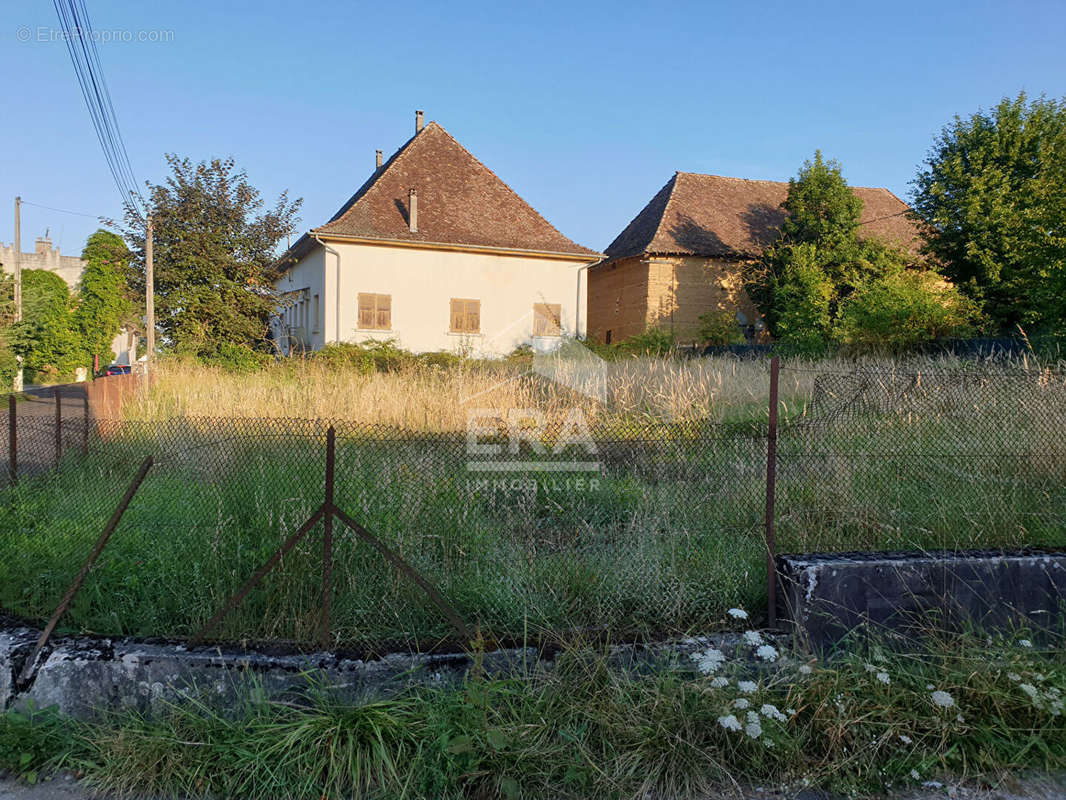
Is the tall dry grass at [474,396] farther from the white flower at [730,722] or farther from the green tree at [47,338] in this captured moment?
the green tree at [47,338]

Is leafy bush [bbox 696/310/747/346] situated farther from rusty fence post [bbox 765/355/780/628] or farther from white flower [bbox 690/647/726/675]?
white flower [bbox 690/647/726/675]

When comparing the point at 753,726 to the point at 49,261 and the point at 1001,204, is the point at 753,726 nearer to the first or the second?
the point at 1001,204

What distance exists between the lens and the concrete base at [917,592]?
11.4 feet

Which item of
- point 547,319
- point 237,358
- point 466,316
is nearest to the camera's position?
point 237,358

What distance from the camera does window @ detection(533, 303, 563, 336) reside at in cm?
2420

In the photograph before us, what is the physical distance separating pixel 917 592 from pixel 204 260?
57.7 feet

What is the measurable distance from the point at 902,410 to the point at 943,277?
19.2 metres

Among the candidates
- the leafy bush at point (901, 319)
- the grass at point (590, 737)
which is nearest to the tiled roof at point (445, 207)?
the leafy bush at point (901, 319)

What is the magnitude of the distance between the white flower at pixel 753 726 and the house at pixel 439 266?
18960 millimetres

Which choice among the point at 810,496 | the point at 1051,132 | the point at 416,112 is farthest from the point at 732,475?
the point at 416,112

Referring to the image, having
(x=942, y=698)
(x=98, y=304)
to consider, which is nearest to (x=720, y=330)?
(x=942, y=698)

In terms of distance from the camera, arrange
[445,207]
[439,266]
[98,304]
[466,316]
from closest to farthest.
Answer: [439,266] → [466,316] → [445,207] → [98,304]

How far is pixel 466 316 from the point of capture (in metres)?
23.6

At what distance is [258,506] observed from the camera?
4.29 metres
